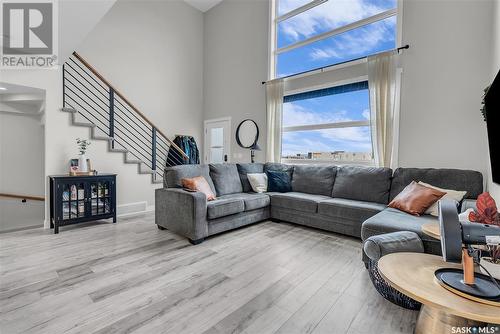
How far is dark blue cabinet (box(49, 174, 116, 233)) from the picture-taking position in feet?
10.9

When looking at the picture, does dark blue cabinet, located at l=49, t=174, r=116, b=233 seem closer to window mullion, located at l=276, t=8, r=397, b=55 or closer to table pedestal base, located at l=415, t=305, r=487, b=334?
table pedestal base, located at l=415, t=305, r=487, b=334

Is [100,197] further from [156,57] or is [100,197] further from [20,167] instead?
[156,57]

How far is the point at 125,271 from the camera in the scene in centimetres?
222

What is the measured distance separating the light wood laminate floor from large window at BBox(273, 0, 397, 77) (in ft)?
10.4

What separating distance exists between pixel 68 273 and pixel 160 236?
1.13 meters

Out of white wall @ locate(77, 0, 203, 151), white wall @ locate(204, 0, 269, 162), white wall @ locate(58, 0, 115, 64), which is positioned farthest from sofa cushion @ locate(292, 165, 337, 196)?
white wall @ locate(58, 0, 115, 64)

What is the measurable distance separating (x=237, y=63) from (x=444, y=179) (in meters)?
4.62

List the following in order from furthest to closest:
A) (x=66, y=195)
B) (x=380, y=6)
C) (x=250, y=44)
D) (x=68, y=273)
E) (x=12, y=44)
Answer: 1. (x=250, y=44)
2. (x=380, y=6)
3. (x=66, y=195)
4. (x=12, y=44)
5. (x=68, y=273)

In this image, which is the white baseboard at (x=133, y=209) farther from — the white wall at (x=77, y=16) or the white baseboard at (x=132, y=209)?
the white wall at (x=77, y=16)

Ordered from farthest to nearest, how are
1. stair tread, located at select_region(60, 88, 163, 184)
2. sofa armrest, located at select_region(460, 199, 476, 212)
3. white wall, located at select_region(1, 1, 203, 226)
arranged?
stair tread, located at select_region(60, 88, 163, 184), white wall, located at select_region(1, 1, 203, 226), sofa armrest, located at select_region(460, 199, 476, 212)

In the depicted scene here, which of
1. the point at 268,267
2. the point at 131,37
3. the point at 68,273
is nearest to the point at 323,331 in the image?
the point at 268,267

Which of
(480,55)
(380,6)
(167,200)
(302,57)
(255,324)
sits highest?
(380,6)

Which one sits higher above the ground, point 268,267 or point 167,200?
point 167,200

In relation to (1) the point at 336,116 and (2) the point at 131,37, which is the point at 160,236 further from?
(2) the point at 131,37
